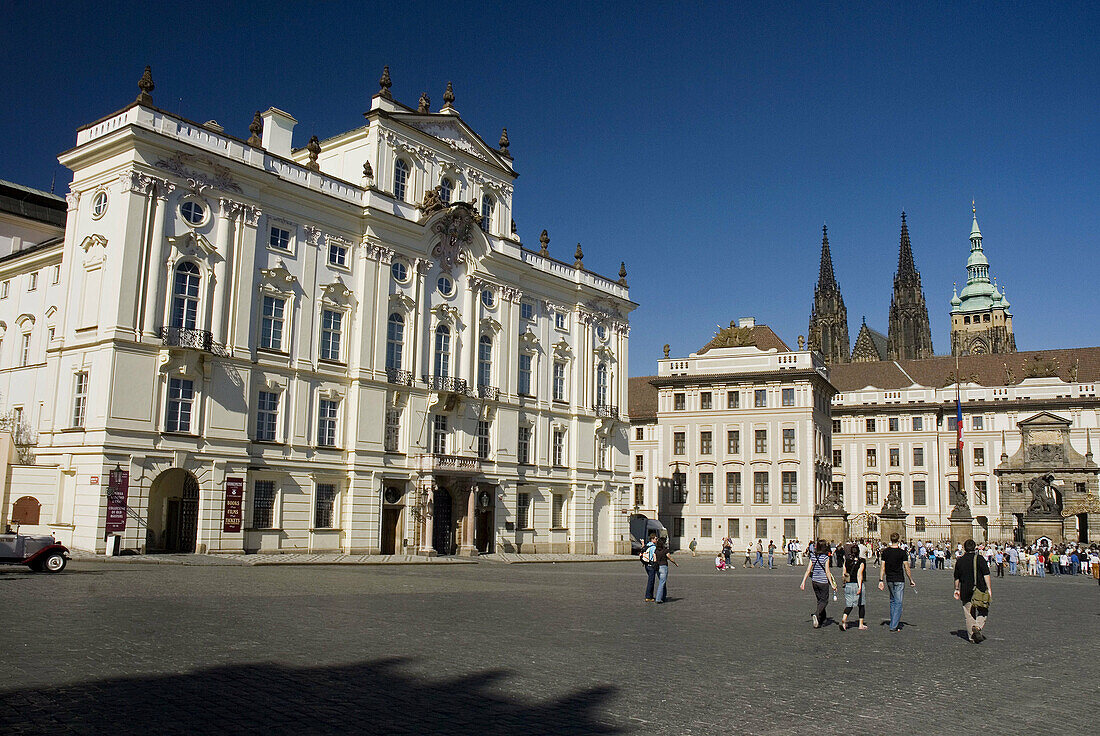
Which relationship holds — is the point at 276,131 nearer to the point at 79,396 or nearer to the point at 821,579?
the point at 79,396

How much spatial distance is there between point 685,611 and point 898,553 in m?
4.85

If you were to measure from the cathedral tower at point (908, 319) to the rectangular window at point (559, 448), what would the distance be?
133 metres

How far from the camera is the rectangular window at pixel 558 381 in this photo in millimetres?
56469

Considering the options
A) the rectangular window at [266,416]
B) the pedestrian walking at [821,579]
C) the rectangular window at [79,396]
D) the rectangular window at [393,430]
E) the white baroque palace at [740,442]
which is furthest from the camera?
the white baroque palace at [740,442]

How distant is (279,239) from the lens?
41.4 m

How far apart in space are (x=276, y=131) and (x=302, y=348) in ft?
40.1

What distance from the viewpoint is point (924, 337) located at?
17762 cm

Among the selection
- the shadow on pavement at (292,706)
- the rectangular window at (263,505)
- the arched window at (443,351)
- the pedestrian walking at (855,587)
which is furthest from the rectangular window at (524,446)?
the shadow on pavement at (292,706)

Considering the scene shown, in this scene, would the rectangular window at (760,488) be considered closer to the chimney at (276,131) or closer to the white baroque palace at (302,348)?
the white baroque palace at (302,348)

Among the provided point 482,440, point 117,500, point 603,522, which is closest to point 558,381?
point 482,440

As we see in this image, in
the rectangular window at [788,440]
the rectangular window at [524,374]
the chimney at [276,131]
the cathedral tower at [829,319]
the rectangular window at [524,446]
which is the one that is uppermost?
the cathedral tower at [829,319]

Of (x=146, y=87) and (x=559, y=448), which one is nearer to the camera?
(x=146, y=87)

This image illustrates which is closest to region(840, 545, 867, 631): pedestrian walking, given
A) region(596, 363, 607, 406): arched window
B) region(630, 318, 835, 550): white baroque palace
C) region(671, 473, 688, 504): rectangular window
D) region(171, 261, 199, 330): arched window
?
region(171, 261, 199, 330): arched window

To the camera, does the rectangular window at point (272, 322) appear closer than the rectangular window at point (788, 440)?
Yes
